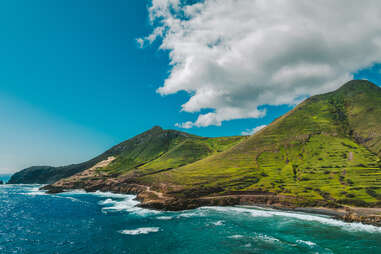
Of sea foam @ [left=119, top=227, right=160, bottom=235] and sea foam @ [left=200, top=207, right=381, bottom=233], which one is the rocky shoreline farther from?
sea foam @ [left=119, top=227, right=160, bottom=235]

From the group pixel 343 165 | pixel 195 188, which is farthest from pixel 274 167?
pixel 195 188

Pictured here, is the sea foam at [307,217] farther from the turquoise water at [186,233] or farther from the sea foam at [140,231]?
the sea foam at [140,231]

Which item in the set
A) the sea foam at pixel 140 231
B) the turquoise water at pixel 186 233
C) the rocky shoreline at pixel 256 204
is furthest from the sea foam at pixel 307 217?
the sea foam at pixel 140 231

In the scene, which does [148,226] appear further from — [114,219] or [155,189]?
[155,189]

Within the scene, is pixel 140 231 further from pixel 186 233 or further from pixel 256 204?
pixel 256 204

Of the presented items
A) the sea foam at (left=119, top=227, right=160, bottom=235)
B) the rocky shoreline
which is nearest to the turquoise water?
the sea foam at (left=119, top=227, right=160, bottom=235)

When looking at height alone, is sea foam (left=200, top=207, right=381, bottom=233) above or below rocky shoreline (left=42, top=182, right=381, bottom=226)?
below

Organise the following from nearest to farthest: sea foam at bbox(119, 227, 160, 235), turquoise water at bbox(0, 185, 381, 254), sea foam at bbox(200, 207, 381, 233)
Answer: turquoise water at bbox(0, 185, 381, 254) → sea foam at bbox(119, 227, 160, 235) → sea foam at bbox(200, 207, 381, 233)

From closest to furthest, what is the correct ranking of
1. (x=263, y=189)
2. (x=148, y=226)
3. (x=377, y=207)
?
1. (x=148, y=226)
2. (x=377, y=207)
3. (x=263, y=189)
